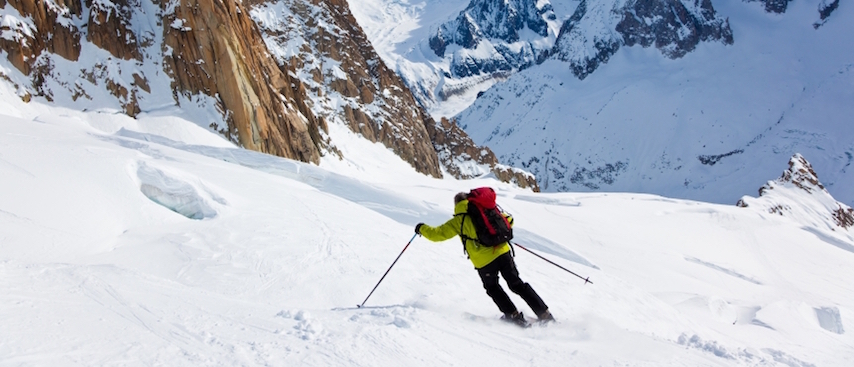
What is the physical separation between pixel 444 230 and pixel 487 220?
592 millimetres

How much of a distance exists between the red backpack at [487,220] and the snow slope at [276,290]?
2.93 feet

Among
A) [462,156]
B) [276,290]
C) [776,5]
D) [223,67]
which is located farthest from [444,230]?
[776,5]

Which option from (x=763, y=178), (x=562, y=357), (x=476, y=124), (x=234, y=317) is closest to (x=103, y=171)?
(x=234, y=317)

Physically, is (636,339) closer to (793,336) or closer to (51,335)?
(51,335)

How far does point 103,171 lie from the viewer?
9.50 meters

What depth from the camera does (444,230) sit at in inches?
235

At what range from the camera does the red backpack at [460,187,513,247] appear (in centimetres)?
561

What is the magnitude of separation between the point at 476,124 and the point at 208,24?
145 metres

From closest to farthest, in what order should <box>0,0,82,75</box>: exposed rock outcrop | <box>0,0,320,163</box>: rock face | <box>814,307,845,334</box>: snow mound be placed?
<box>814,307,845,334</box>: snow mound, <box>0,0,82,75</box>: exposed rock outcrop, <box>0,0,320,163</box>: rock face

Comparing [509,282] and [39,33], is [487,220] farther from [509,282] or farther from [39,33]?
[39,33]

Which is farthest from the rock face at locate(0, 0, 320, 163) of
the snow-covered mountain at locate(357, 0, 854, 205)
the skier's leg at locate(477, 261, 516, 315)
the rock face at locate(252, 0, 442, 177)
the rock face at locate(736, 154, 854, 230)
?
the snow-covered mountain at locate(357, 0, 854, 205)

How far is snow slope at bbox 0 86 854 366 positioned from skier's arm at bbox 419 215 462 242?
33.4 inches

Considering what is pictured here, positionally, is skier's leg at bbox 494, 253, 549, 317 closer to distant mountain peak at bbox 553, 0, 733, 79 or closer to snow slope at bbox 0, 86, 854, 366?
snow slope at bbox 0, 86, 854, 366

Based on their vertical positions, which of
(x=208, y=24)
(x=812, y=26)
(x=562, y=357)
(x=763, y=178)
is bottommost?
(x=763, y=178)
